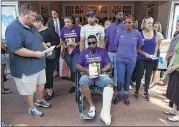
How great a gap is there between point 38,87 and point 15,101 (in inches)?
30.6

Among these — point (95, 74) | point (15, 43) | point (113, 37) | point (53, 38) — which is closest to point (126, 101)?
point (95, 74)

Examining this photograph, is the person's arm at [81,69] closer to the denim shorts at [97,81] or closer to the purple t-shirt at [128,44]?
the denim shorts at [97,81]

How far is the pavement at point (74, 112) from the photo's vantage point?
3012 millimetres

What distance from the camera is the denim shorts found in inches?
124

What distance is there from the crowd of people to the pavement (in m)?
0.12

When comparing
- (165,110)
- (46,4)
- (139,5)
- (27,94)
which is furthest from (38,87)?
(139,5)

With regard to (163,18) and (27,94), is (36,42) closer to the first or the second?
(27,94)

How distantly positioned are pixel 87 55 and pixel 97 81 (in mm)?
Answer: 448

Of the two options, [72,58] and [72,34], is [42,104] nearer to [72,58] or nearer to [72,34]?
[72,58]

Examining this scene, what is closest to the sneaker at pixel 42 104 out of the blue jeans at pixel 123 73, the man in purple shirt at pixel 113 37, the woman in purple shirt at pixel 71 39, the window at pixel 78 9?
the woman in purple shirt at pixel 71 39

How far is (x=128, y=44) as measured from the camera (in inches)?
134

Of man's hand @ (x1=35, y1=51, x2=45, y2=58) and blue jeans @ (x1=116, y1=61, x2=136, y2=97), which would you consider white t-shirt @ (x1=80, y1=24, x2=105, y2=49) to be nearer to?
blue jeans @ (x1=116, y1=61, x2=136, y2=97)

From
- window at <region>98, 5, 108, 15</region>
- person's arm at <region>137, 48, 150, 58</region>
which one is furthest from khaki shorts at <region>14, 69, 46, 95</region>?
window at <region>98, 5, 108, 15</region>

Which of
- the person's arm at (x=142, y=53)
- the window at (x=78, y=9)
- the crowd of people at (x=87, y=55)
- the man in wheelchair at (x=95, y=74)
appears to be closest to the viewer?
the crowd of people at (x=87, y=55)
